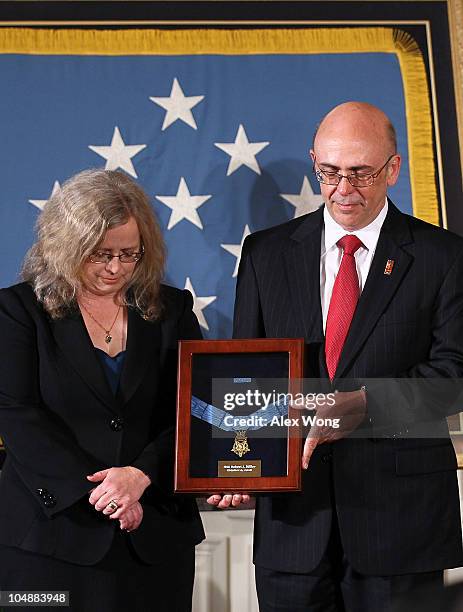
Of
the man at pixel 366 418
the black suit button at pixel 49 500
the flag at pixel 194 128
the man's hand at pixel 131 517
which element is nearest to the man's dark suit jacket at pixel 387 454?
the man at pixel 366 418

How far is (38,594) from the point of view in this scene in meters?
2.03

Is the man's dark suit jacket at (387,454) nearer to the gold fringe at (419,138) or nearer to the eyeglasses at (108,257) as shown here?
the eyeglasses at (108,257)

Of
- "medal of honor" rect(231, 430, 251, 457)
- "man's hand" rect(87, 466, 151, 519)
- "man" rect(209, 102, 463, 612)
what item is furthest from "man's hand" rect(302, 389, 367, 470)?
"man's hand" rect(87, 466, 151, 519)

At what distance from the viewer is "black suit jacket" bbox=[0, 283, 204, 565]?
80.9 inches

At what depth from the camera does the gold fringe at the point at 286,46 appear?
123 inches

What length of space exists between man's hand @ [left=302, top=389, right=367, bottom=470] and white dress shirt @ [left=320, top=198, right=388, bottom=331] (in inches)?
10.9

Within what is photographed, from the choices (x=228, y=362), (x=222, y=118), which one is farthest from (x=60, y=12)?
(x=228, y=362)

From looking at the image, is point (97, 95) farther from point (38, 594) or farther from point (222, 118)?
point (38, 594)

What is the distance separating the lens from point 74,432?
2125 millimetres

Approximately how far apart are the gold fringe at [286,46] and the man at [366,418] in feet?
2.98

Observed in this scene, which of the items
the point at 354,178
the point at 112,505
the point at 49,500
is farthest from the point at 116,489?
the point at 354,178

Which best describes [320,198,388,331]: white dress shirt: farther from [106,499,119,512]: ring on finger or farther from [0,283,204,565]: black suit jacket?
[106,499,119,512]: ring on finger

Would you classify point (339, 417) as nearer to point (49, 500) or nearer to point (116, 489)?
point (116, 489)

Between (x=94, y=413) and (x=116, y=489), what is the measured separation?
193 millimetres
